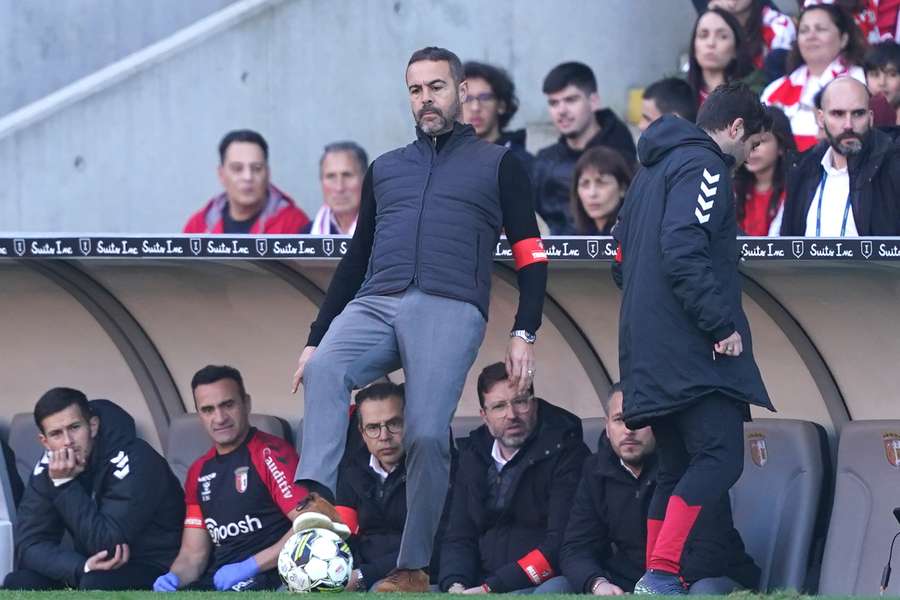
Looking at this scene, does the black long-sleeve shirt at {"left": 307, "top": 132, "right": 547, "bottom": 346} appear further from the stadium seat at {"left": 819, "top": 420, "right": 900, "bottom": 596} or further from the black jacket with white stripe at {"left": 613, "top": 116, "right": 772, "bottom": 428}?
the stadium seat at {"left": 819, "top": 420, "right": 900, "bottom": 596}

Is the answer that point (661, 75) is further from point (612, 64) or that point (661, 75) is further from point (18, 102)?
point (18, 102)

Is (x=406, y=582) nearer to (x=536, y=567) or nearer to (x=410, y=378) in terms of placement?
(x=410, y=378)

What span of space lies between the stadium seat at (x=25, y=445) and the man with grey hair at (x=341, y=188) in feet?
5.59

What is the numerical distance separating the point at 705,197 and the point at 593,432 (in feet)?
6.92

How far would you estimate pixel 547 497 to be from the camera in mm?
7906

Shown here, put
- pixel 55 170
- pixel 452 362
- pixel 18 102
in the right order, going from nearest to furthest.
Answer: pixel 452 362 < pixel 55 170 < pixel 18 102

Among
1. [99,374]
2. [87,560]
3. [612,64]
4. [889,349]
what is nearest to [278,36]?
[612,64]

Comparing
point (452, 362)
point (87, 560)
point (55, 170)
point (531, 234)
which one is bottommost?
point (87, 560)

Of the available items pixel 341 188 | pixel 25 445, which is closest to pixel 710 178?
pixel 341 188

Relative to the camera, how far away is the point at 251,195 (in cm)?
997

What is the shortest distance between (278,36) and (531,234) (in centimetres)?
573

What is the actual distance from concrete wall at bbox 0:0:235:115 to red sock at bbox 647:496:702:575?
7430mm

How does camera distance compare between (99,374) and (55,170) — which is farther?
(55,170)

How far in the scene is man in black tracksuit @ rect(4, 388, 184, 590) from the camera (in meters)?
8.41
